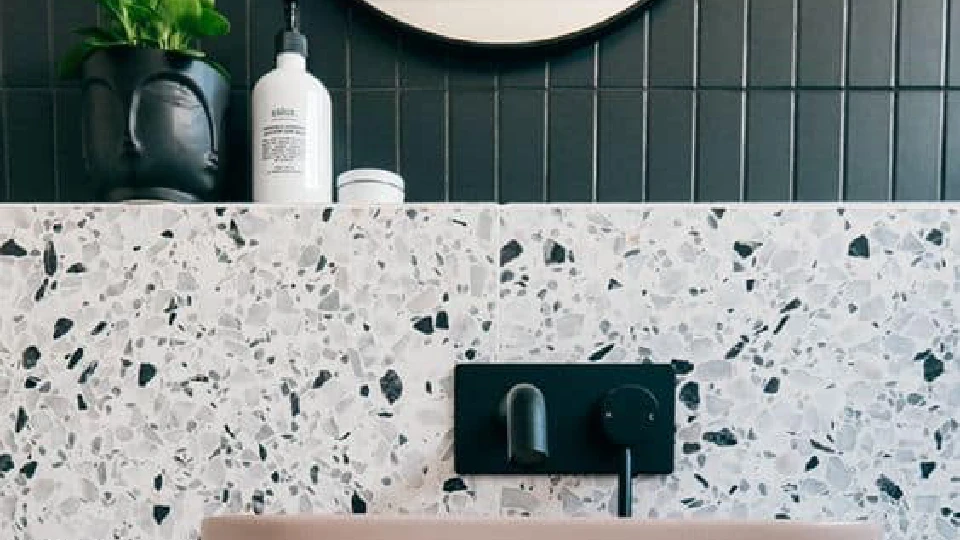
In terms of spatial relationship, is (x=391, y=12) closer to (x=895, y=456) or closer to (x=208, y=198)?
(x=208, y=198)

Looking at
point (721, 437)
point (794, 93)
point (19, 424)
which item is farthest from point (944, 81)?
point (19, 424)

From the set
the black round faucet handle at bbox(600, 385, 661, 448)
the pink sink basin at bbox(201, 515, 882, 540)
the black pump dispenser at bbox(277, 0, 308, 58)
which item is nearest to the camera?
the pink sink basin at bbox(201, 515, 882, 540)

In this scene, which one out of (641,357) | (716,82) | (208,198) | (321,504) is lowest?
(321,504)

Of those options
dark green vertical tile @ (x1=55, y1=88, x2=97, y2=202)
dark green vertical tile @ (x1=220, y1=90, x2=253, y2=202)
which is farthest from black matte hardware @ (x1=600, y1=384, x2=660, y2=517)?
dark green vertical tile @ (x1=55, y1=88, x2=97, y2=202)

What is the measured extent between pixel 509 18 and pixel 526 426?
44cm

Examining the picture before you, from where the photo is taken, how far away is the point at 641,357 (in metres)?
0.73

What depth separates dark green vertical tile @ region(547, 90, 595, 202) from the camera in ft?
3.03

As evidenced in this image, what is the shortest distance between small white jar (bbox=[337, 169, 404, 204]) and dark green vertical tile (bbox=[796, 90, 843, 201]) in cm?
41

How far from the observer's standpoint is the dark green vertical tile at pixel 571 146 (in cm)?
92

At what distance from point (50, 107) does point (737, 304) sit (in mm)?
693

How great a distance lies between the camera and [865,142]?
36.4 inches

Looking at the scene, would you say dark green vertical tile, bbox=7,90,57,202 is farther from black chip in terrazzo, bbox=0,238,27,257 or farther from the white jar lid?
the white jar lid

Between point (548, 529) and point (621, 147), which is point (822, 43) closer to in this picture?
point (621, 147)

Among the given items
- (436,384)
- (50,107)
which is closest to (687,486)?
(436,384)
